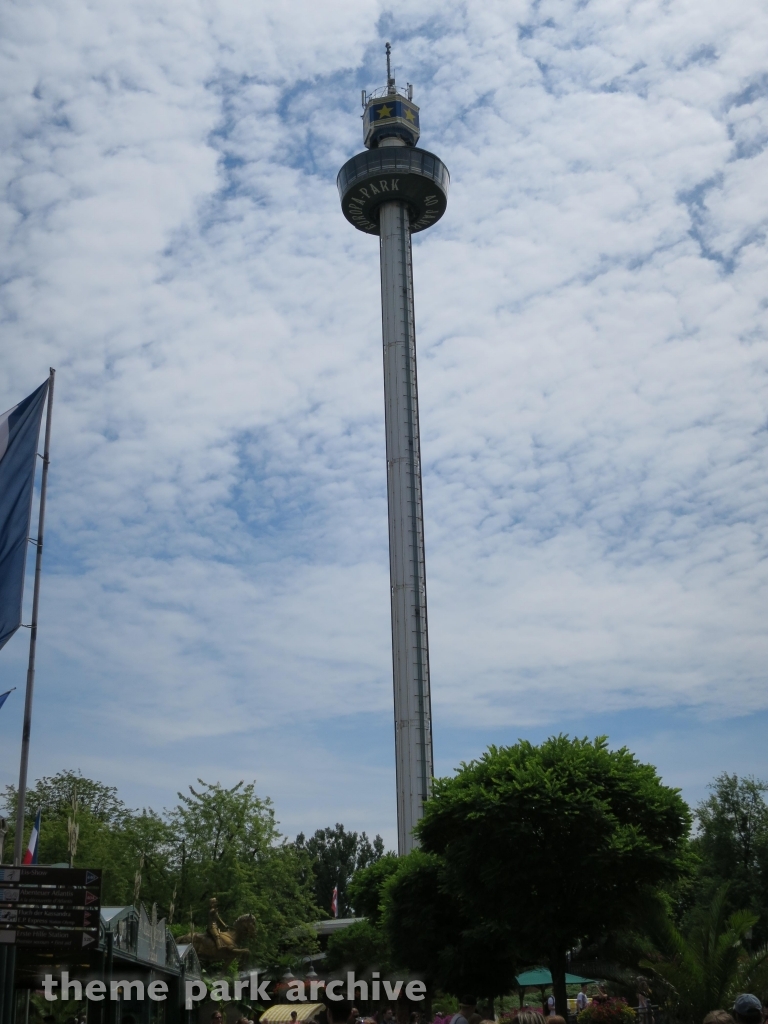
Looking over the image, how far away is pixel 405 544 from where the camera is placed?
216ft

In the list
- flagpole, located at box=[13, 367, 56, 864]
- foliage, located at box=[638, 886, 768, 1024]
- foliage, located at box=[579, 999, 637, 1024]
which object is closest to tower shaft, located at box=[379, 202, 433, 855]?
foliage, located at box=[579, 999, 637, 1024]

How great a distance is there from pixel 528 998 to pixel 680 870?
38797mm

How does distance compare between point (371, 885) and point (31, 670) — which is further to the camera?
point (371, 885)

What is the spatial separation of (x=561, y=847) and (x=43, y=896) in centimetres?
1787

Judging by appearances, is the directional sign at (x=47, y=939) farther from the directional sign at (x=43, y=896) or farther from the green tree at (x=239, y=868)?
the green tree at (x=239, y=868)

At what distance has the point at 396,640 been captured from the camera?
6500 centimetres

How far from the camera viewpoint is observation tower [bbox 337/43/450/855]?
62.8m

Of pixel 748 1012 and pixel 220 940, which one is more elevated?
pixel 220 940

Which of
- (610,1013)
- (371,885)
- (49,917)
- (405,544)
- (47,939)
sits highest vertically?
(405,544)

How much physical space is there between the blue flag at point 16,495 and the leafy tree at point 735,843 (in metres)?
46.0

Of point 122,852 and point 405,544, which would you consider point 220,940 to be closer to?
point 122,852

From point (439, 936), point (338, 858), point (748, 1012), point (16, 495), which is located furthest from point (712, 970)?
point (338, 858)

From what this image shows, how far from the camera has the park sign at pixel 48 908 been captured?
16422mm

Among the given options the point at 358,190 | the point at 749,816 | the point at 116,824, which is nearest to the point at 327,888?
the point at 116,824
